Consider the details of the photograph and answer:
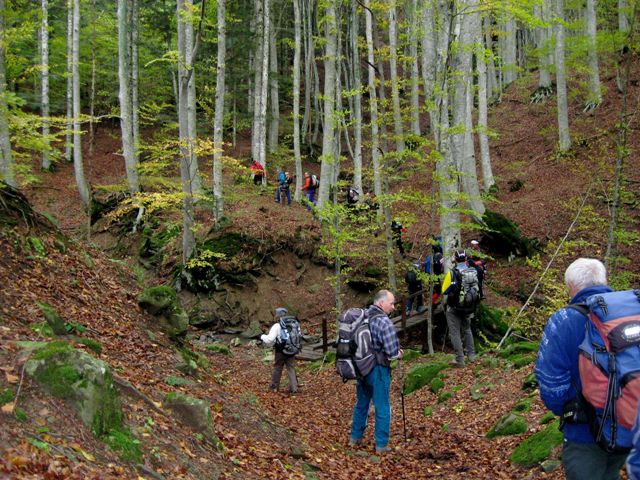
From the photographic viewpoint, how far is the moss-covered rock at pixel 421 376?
32.0 feet

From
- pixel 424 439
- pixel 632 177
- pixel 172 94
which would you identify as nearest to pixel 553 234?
pixel 632 177

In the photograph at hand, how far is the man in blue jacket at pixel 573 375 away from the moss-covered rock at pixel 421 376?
22.0 ft

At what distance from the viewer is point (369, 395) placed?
6.96 metres

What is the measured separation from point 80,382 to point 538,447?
464 cm

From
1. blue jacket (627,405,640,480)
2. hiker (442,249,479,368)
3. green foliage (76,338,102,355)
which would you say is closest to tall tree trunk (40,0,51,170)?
green foliage (76,338,102,355)

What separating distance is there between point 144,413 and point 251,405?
9.99ft

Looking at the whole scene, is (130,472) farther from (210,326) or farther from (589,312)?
(210,326)

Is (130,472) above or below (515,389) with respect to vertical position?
above

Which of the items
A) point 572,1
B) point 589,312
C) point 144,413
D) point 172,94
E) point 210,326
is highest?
point 572,1

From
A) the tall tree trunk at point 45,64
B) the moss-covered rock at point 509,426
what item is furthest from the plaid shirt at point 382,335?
the tall tree trunk at point 45,64

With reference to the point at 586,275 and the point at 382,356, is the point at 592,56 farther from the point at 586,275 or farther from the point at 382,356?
the point at 586,275

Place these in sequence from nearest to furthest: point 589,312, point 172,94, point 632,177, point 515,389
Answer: point 589,312 → point 515,389 → point 632,177 → point 172,94

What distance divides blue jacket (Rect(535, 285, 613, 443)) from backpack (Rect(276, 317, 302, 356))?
728cm

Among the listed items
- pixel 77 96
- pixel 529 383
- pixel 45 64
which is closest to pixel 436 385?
pixel 529 383
